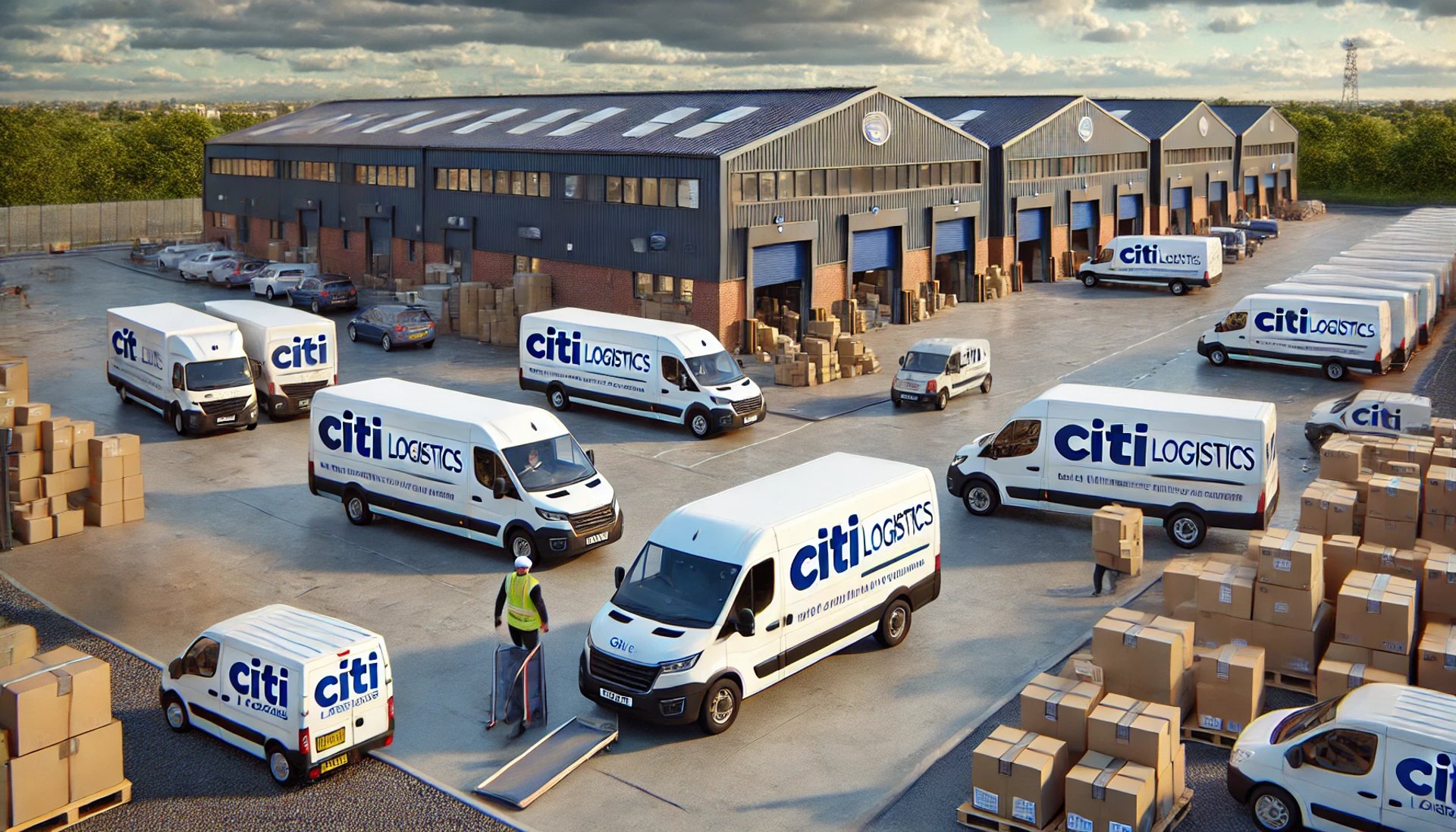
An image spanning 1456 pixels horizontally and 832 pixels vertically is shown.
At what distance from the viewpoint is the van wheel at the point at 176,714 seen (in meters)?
13.8

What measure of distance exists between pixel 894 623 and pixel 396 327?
24918 mm

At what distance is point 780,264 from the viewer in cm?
3844

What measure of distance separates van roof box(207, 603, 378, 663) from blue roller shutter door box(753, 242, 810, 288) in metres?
25.0

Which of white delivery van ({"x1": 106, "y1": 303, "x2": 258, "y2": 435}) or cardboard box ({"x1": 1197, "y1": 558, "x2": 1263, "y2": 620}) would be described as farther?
white delivery van ({"x1": 106, "y1": 303, "x2": 258, "y2": 435})

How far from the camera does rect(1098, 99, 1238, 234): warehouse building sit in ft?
203

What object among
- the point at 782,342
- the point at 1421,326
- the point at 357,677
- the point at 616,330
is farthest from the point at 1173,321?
the point at 357,677

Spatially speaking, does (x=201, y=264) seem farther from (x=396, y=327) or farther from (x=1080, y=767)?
(x=1080, y=767)

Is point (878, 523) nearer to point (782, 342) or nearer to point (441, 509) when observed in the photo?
point (441, 509)

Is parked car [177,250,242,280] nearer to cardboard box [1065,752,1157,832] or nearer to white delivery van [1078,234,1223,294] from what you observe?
white delivery van [1078,234,1223,294]

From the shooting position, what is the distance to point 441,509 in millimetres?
19969

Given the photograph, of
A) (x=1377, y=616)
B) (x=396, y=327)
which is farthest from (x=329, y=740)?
(x=396, y=327)

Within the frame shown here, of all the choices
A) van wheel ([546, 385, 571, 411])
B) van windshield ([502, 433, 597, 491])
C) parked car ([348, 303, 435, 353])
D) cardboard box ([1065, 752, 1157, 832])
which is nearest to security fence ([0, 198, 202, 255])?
parked car ([348, 303, 435, 353])

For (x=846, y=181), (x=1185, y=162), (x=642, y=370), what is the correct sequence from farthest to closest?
(x=1185, y=162) < (x=846, y=181) < (x=642, y=370)

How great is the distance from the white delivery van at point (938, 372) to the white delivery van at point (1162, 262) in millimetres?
20908
